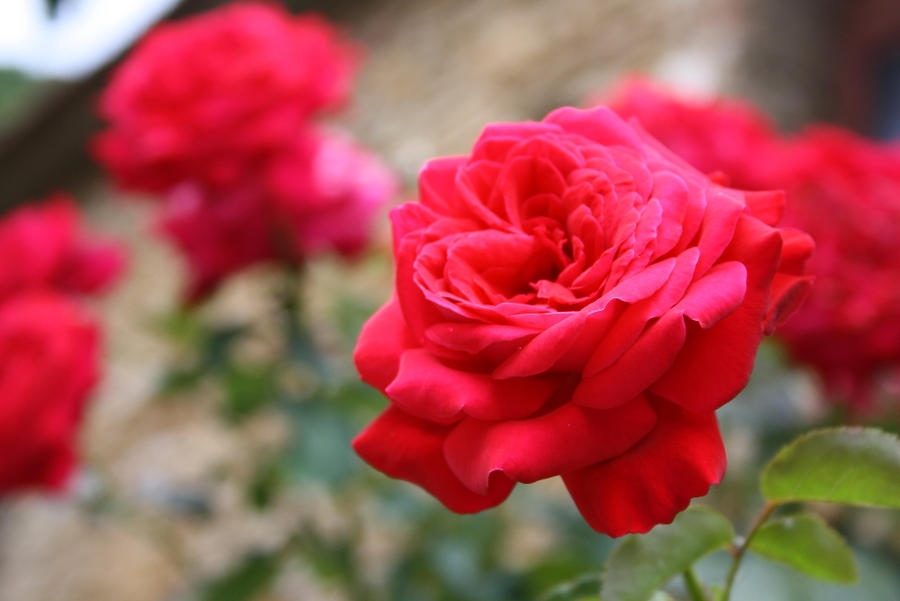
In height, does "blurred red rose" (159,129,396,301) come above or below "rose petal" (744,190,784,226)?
below

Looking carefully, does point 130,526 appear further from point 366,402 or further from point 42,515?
point 42,515

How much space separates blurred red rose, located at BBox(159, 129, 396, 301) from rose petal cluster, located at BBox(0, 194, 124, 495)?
15 cm

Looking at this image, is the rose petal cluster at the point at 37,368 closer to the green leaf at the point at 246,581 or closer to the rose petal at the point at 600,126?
the green leaf at the point at 246,581

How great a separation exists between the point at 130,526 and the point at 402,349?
44.0 inches

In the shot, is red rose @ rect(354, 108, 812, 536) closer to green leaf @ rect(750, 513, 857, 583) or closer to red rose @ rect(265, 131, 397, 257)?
green leaf @ rect(750, 513, 857, 583)

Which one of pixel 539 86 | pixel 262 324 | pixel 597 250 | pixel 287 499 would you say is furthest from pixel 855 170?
pixel 539 86

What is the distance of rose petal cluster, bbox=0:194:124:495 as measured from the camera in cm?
96

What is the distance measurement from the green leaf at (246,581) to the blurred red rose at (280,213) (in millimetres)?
335

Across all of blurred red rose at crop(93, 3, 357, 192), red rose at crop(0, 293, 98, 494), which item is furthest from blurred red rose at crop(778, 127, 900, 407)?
red rose at crop(0, 293, 98, 494)

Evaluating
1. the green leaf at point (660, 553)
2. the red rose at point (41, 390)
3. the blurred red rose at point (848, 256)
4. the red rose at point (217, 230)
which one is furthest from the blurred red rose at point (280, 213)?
the green leaf at point (660, 553)

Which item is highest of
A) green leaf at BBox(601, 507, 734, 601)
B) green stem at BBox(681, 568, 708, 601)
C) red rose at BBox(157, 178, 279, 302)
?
Answer: green leaf at BBox(601, 507, 734, 601)

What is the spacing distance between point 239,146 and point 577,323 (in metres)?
0.70

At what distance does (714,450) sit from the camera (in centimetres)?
31

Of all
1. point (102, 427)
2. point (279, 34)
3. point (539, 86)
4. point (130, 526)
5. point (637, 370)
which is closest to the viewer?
point (637, 370)
